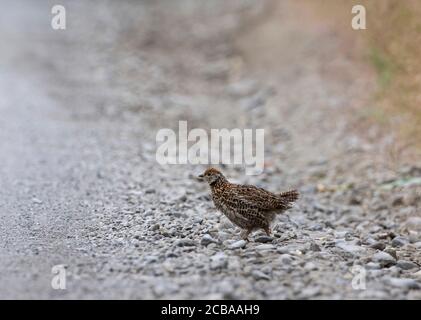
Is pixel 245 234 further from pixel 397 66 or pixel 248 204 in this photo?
pixel 397 66

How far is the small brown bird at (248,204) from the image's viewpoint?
6562 mm

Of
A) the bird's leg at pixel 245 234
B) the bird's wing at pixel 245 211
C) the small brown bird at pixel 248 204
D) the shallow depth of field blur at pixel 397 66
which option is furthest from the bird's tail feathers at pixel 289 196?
the shallow depth of field blur at pixel 397 66

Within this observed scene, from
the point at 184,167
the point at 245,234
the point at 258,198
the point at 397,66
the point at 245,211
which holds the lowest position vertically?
the point at 245,234

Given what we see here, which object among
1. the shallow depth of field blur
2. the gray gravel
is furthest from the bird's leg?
the shallow depth of field blur

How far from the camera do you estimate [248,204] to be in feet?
21.7

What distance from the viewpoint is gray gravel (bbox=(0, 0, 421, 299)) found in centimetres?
559

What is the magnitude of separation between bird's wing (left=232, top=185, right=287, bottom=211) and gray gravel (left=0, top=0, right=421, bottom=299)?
292 millimetres

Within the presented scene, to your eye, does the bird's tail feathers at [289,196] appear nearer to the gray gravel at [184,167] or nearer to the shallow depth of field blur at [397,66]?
the gray gravel at [184,167]

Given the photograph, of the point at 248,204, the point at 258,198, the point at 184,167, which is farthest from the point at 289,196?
the point at 184,167

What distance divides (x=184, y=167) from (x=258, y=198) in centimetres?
316

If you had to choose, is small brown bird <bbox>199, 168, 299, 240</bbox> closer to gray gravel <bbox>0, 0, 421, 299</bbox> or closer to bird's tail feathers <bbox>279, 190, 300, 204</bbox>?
bird's tail feathers <bbox>279, 190, 300, 204</bbox>

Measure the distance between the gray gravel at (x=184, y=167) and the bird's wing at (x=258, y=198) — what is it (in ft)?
0.96

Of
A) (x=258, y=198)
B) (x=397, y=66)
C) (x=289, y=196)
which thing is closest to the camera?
(x=258, y=198)

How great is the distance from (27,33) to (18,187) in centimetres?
1160
